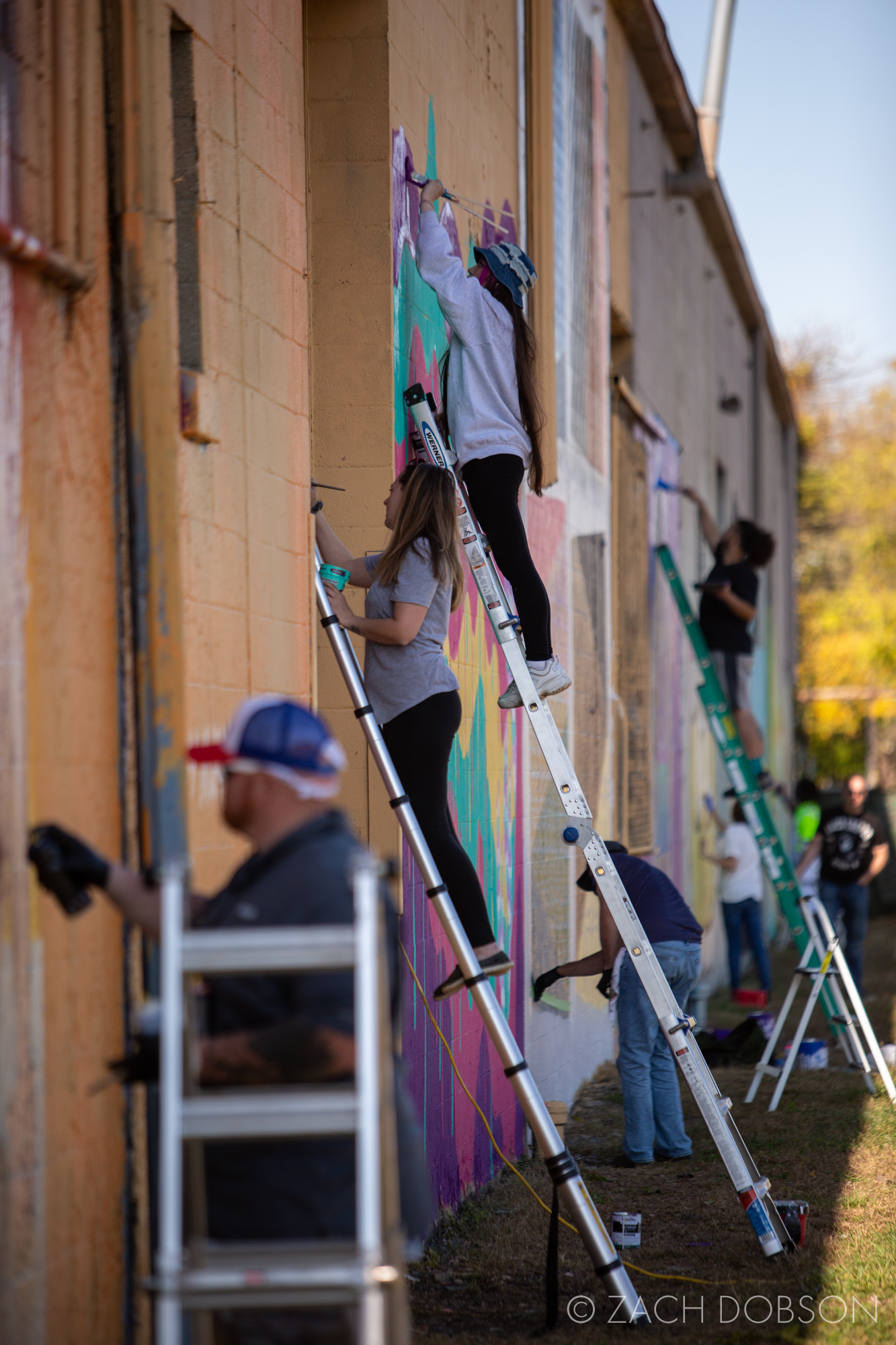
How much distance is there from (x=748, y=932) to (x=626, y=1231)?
8275 millimetres

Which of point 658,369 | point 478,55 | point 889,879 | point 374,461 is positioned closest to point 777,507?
point 889,879

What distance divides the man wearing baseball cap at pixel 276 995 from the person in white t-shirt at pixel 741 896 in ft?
35.7

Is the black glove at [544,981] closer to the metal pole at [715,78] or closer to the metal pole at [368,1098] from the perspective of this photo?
the metal pole at [368,1098]

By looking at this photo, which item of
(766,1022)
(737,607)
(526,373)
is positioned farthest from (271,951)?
(737,607)

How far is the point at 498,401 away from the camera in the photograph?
5.45m

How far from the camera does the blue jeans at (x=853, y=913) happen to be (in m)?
12.4

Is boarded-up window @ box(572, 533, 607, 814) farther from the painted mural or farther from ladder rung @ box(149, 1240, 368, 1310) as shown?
ladder rung @ box(149, 1240, 368, 1310)

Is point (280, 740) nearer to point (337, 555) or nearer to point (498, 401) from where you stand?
point (337, 555)

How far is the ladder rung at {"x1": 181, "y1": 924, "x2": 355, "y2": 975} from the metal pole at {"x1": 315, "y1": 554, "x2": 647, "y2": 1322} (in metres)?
1.64

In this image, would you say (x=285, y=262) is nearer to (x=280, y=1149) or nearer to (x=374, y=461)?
(x=374, y=461)

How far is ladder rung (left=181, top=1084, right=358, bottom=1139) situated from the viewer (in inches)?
99.6

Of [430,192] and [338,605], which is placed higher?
[430,192]

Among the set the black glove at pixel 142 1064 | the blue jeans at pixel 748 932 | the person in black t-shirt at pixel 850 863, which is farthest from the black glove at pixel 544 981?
the blue jeans at pixel 748 932

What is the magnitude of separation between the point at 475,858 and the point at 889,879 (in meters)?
18.8
